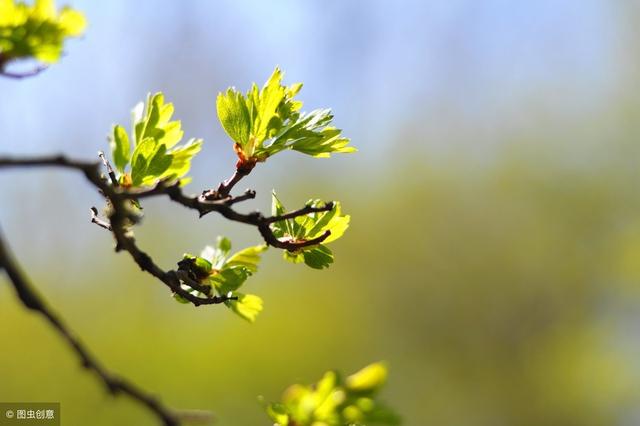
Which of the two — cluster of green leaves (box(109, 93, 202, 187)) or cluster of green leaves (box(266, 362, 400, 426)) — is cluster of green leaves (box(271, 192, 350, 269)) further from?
cluster of green leaves (box(266, 362, 400, 426))

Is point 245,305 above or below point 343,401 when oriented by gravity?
above

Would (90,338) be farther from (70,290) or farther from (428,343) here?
(428,343)

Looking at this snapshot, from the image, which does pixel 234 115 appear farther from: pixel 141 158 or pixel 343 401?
pixel 343 401

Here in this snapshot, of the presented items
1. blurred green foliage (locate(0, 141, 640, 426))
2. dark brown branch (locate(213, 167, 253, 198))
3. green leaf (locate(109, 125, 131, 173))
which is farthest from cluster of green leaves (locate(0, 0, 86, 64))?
blurred green foliage (locate(0, 141, 640, 426))

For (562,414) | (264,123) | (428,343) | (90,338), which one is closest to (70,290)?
(90,338)

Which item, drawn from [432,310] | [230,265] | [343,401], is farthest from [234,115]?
[432,310]

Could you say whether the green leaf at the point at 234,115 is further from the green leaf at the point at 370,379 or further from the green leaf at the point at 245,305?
the green leaf at the point at 370,379
